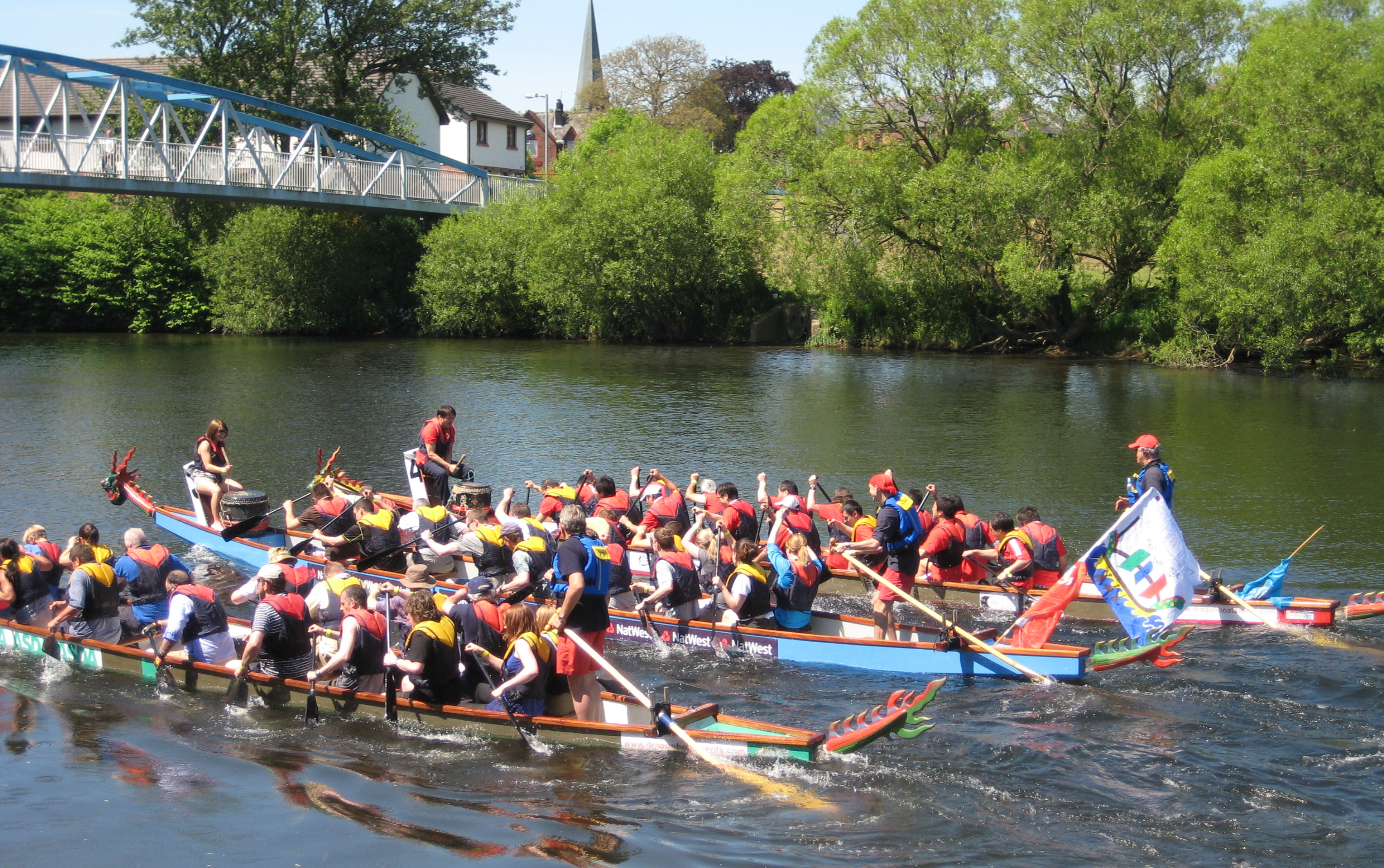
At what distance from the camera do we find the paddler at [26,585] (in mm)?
11930

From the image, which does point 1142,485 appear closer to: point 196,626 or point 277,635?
point 277,635

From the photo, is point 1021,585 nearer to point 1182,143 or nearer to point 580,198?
point 1182,143

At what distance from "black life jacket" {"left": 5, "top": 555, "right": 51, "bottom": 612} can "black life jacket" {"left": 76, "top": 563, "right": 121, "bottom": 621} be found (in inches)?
38.2

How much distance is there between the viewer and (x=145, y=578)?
11422 millimetres

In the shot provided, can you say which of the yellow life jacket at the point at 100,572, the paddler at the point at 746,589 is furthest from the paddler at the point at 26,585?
the paddler at the point at 746,589

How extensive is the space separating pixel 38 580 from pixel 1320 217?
32902 mm

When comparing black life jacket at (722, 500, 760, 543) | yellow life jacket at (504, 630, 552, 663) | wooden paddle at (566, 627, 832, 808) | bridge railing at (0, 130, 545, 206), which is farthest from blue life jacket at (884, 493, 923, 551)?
bridge railing at (0, 130, 545, 206)

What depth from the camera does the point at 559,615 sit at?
9.69 metres

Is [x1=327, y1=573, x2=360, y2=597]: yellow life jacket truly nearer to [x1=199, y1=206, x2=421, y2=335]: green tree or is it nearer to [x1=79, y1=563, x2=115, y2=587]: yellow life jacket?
[x1=79, y1=563, x2=115, y2=587]: yellow life jacket

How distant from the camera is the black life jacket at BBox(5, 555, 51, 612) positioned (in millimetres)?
12023

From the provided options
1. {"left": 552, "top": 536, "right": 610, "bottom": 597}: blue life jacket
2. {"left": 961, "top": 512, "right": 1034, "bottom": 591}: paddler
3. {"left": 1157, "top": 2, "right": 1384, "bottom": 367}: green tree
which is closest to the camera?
{"left": 552, "top": 536, "right": 610, "bottom": 597}: blue life jacket

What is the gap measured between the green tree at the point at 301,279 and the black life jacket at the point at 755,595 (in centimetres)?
4356

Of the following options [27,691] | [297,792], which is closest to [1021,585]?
[297,792]

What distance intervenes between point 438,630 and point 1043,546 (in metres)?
7.43
